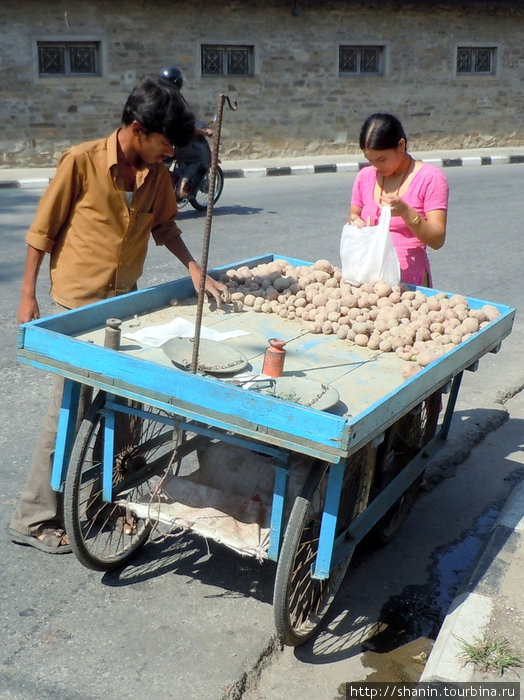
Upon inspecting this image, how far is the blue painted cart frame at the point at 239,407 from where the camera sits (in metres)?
2.64

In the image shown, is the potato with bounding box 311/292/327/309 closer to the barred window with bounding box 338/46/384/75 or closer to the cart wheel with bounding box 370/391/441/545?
the cart wheel with bounding box 370/391/441/545

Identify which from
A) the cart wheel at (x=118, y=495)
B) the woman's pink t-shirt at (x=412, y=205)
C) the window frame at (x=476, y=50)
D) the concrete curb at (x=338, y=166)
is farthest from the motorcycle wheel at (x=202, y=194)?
the window frame at (x=476, y=50)

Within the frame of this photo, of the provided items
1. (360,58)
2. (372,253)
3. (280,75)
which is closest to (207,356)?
(372,253)

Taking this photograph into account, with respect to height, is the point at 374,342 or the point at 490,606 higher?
the point at 374,342

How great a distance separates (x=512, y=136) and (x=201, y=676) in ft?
68.0

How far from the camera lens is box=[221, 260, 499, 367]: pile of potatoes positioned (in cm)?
359

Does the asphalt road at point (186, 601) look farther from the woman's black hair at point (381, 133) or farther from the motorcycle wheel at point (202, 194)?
the motorcycle wheel at point (202, 194)

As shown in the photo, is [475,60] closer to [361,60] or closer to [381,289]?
[361,60]

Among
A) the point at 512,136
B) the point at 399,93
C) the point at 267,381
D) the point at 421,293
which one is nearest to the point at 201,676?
the point at 267,381

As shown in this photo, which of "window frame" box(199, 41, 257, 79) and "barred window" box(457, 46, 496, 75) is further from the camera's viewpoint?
"barred window" box(457, 46, 496, 75)

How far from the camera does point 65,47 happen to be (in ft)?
51.5

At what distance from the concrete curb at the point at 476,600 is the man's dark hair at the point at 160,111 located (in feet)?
7.00

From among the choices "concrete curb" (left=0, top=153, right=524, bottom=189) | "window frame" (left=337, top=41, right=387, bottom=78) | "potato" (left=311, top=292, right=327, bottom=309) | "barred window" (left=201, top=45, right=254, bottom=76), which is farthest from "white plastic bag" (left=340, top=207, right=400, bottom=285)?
"window frame" (left=337, top=41, right=387, bottom=78)

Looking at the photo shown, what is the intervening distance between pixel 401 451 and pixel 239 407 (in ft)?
5.09
